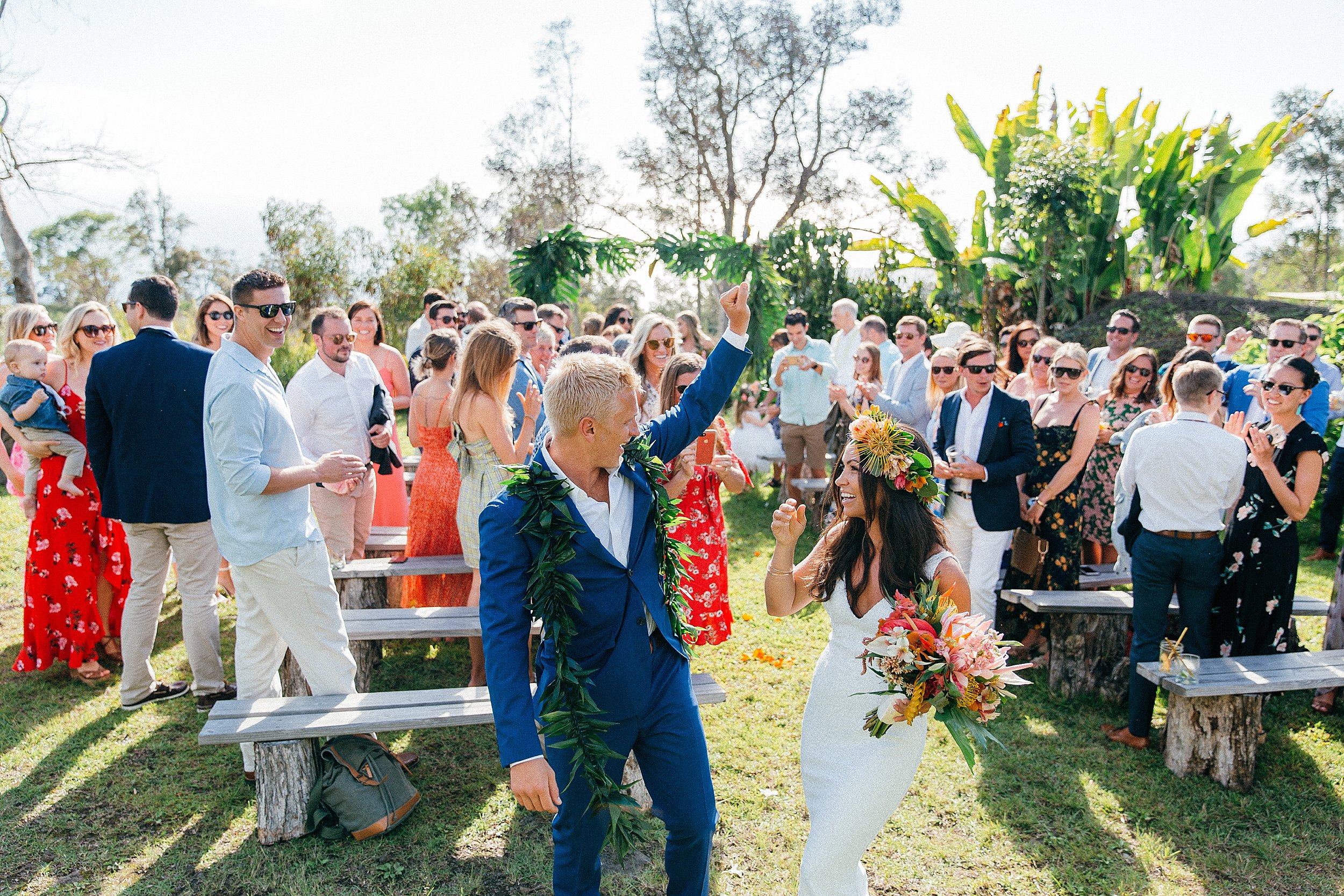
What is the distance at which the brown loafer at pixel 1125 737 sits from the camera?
477cm

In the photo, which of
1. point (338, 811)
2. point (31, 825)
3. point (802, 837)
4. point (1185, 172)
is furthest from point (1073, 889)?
point (1185, 172)

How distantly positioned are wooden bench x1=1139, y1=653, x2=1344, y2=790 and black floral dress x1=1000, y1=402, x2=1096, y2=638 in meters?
1.36

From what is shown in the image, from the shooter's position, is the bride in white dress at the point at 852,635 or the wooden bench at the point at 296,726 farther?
the wooden bench at the point at 296,726

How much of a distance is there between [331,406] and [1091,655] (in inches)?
210

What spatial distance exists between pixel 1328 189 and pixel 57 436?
43155mm

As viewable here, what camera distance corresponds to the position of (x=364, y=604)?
5.68 meters

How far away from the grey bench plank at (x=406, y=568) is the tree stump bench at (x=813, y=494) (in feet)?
15.2

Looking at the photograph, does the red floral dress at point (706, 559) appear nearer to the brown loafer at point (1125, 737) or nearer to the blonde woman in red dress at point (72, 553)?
the brown loafer at point (1125, 737)

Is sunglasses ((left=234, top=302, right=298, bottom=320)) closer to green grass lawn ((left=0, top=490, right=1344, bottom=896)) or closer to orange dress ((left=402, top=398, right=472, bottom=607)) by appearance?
orange dress ((left=402, top=398, right=472, bottom=607))

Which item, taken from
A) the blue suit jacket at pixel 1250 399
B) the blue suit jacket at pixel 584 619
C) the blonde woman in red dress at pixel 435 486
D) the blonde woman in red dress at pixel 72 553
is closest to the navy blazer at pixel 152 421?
the blonde woman in red dress at pixel 72 553

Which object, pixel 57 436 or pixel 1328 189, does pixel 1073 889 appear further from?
pixel 1328 189

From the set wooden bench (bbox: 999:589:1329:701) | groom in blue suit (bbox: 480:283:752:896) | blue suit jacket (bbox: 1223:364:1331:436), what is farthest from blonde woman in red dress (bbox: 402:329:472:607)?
blue suit jacket (bbox: 1223:364:1331:436)

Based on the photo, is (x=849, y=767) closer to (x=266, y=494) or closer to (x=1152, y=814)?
(x=1152, y=814)

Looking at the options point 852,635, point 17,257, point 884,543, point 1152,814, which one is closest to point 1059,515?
point 1152,814
